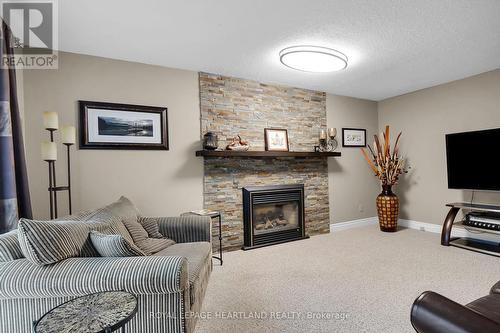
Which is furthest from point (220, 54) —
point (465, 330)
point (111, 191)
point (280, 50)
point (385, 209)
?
point (385, 209)

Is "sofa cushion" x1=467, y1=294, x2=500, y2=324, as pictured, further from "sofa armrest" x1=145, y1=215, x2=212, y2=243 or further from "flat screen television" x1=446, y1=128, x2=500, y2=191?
"flat screen television" x1=446, y1=128, x2=500, y2=191

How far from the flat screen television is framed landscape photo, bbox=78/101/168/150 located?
13.0 feet

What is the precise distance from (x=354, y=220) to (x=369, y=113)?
206 cm

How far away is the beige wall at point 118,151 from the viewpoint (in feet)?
8.50

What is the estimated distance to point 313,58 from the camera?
2.78 metres

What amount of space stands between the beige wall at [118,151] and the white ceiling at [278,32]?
20 centimetres

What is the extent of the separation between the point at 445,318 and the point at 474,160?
3484 millimetres

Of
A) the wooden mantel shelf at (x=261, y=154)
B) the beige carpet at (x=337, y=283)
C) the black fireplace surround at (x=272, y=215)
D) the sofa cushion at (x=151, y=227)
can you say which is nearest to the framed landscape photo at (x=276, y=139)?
the wooden mantel shelf at (x=261, y=154)

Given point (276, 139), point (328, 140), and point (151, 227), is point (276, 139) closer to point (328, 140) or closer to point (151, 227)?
point (328, 140)

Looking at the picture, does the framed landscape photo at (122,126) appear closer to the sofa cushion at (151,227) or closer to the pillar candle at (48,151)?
the pillar candle at (48,151)

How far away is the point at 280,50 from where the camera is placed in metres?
2.77

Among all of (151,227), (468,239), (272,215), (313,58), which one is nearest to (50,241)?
(151,227)

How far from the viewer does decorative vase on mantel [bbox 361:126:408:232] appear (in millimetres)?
4176

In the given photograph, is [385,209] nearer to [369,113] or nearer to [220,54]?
[369,113]
